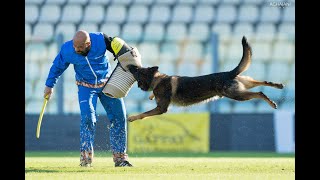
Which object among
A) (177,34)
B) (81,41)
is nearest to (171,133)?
(177,34)

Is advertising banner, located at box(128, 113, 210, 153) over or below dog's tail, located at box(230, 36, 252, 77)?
below

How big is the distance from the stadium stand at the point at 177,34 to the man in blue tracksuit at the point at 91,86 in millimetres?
6041

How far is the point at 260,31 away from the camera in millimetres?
21406

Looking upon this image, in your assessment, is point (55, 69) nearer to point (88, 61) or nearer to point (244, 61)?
point (88, 61)

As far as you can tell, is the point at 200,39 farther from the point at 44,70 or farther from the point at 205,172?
the point at 205,172

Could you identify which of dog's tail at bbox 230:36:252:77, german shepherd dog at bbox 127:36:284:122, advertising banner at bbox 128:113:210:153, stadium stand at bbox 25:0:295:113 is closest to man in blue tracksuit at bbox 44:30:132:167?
german shepherd dog at bbox 127:36:284:122

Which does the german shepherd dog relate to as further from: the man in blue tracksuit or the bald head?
the bald head

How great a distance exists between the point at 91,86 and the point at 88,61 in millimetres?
323

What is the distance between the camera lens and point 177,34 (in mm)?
20172

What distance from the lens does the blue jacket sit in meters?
9.27

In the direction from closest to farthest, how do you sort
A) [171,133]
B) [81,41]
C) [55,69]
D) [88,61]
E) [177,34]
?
[81,41], [88,61], [55,69], [171,133], [177,34]

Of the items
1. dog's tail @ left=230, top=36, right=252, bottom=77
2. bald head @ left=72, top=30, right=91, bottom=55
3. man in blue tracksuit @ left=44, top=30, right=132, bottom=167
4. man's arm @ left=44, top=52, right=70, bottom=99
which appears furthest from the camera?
man's arm @ left=44, top=52, right=70, bottom=99

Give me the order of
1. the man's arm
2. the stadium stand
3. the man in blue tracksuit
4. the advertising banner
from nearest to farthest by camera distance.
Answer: the man in blue tracksuit < the man's arm < the advertising banner < the stadium stand
